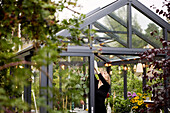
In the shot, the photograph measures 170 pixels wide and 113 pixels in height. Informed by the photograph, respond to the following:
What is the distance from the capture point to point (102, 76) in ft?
23.5

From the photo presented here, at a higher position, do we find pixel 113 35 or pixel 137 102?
pixel 113 35

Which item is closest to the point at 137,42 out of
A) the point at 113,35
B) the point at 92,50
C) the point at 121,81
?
the point at 113,35

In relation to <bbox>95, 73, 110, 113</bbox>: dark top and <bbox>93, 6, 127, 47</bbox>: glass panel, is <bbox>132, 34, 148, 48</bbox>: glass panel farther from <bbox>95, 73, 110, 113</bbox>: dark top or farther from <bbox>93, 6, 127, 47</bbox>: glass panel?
<bbox>95, 73, 110, 113</bbox>: dark top

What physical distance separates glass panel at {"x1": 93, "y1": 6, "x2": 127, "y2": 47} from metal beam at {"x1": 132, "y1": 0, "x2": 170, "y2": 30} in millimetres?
256

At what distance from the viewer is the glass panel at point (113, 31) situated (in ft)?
15.3

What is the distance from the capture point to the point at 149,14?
16.0ft

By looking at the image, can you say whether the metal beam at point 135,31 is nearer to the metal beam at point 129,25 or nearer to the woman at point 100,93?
the metal beam at point 129,25

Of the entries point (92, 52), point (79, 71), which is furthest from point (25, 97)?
point (92, 52)

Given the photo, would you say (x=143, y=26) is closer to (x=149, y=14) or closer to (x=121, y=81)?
(x=149, y=14)

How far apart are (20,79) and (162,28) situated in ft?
13.7

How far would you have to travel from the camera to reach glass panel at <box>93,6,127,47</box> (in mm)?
4664

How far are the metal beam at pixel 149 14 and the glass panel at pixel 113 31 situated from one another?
10.1 inches

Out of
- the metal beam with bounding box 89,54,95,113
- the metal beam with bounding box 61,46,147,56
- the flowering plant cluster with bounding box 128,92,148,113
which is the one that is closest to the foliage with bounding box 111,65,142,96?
the flowering plant cluster with bounding box 128,92,148,113

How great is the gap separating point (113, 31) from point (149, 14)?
0.82m
